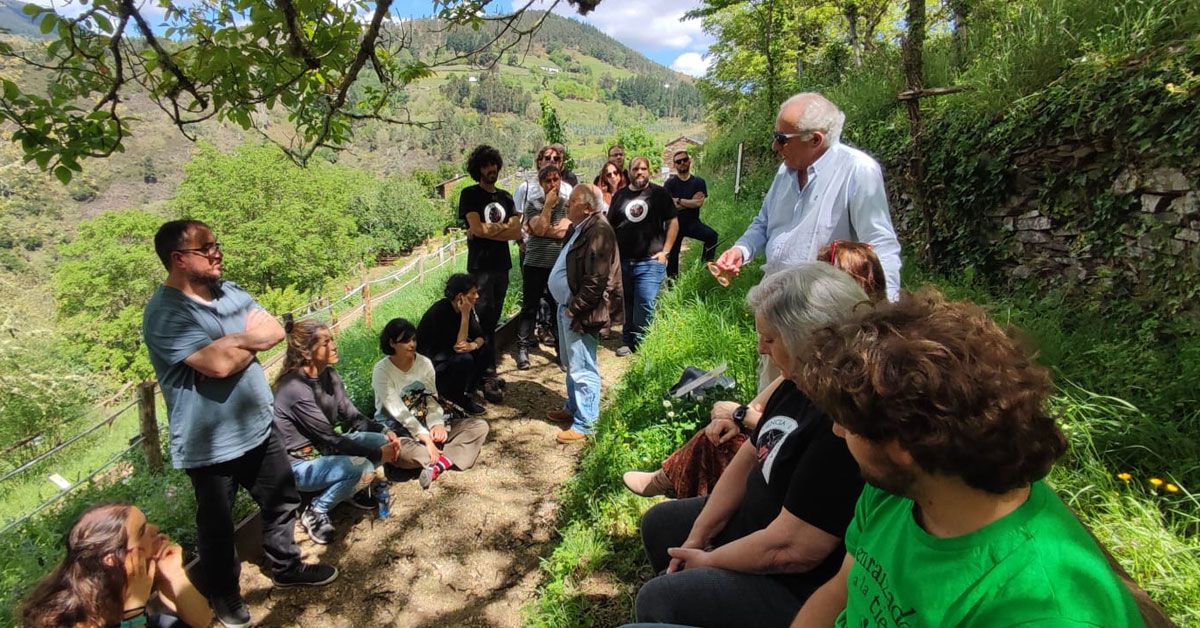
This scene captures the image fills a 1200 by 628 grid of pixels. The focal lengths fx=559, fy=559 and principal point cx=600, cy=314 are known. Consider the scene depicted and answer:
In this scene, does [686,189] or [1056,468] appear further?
[686,189]

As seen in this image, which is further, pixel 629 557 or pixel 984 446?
pixel 629 557

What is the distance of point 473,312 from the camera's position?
14.5ft

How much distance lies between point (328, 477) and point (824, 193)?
9.69 ft

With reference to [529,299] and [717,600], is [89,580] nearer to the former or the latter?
[717,600]

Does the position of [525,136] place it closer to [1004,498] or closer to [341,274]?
[341,274]

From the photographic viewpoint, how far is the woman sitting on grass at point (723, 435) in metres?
2.03

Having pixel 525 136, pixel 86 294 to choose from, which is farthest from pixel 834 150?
pixel 525 136

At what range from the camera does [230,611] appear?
8.06 ft

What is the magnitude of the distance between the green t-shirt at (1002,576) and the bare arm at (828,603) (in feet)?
0.62

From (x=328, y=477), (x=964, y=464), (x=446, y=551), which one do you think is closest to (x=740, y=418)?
(x=964, y=464)

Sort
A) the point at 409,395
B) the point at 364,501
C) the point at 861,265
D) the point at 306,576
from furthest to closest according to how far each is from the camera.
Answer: the point at 409,395 → the point at 364,501 → the point at 306,576 → the point at 861,265

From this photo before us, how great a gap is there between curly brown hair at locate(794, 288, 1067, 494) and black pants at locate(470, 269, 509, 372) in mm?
3846

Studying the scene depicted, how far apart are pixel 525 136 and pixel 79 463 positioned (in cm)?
12096

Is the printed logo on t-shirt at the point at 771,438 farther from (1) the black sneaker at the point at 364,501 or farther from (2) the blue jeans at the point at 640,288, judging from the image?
(2) the blue jeans at the point at 640,288
